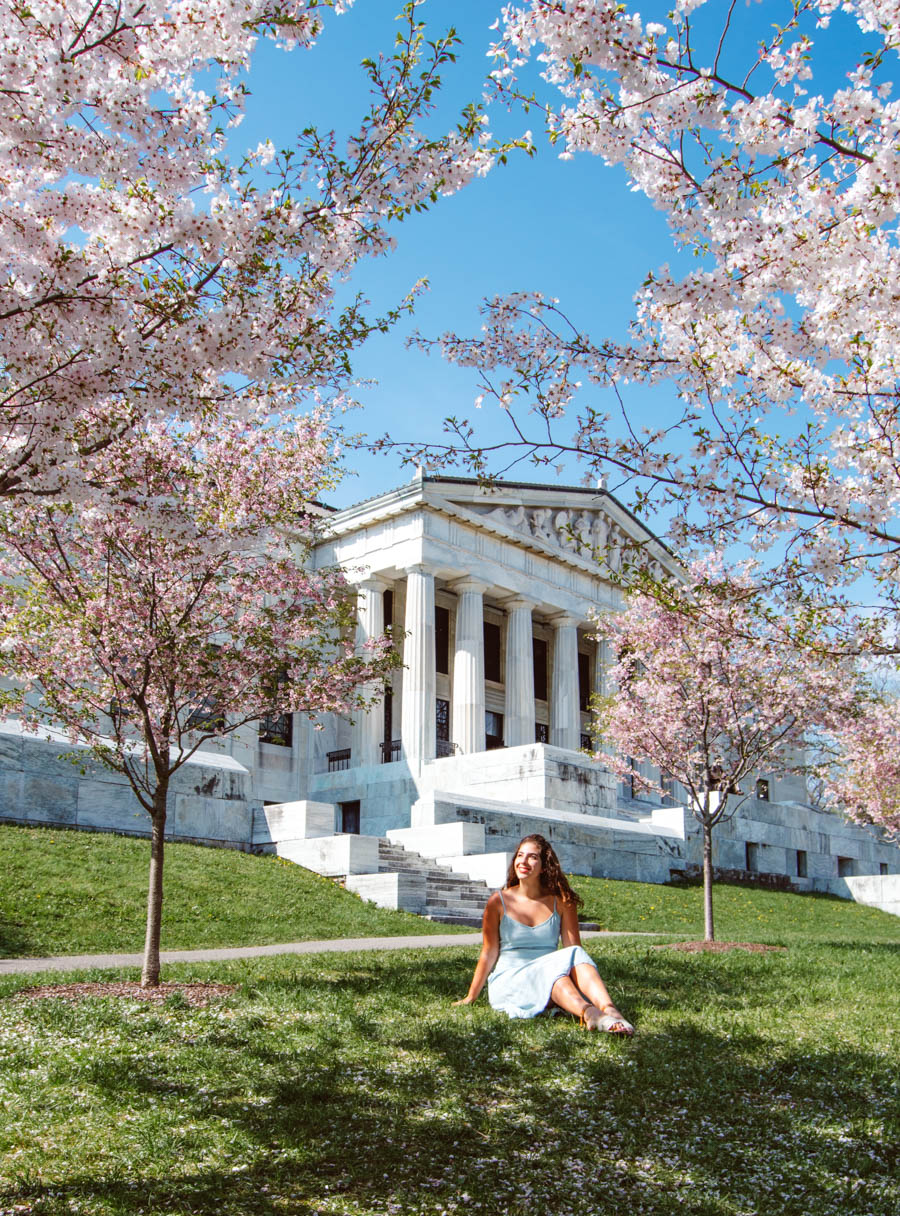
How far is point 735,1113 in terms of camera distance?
19.1 ft

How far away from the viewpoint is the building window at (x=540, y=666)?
50.7m

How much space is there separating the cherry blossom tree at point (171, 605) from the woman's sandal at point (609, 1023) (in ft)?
15.5

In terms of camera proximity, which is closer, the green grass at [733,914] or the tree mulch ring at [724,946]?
the tree mulch ring at [724,946]

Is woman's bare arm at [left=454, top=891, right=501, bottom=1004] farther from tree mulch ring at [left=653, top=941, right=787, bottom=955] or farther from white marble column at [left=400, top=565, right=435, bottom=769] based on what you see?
white marble column at [left=400, top=565, right=435, bottom=769]

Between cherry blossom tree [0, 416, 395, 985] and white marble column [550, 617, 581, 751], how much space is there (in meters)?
30.6

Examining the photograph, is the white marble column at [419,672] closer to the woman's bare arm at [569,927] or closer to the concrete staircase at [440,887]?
the concrete staircase at [440,887]

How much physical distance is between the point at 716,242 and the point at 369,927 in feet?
44.6

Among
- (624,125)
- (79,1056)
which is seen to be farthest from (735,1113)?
(624,125)

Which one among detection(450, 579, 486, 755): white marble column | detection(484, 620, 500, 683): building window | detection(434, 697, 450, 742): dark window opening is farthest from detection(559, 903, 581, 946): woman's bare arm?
detection(484, 620, 500, 683): building window

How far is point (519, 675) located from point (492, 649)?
6167 mm

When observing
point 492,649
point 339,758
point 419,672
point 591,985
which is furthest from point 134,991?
point 492,649

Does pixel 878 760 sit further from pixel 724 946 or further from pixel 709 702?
pixel 724 946

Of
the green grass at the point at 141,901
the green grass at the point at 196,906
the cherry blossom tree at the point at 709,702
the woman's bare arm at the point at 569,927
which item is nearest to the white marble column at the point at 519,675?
the green grass at the point at 196,906

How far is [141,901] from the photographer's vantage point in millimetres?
16531
